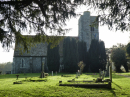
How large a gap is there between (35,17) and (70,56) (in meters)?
23.2

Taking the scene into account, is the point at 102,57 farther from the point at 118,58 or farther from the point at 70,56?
the point at 70,56

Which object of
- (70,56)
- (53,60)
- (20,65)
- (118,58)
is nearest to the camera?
(70,56)

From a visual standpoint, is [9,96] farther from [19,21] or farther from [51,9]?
[51,9]

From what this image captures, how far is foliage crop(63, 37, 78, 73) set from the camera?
2870 cm

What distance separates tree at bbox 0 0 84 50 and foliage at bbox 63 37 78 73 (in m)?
22.4

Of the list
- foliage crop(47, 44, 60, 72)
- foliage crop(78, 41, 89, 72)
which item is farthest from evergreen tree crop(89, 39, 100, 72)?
foliage crop(47, 44, 60, 72)

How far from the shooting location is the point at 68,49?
97.7 feet

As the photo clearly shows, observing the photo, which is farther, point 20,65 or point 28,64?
point 28,64

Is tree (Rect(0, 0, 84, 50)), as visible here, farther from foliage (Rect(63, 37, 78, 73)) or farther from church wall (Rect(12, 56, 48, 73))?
church wall (Rect(12, 56, 48, 73))

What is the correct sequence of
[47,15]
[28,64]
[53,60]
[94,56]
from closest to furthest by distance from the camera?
1. [47,15]
2. [53,60]
3. [94,56]
4. [28,64]

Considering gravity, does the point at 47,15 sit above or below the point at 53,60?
above

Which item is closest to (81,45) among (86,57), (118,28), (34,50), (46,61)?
(86,57)

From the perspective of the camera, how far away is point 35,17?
259 inches

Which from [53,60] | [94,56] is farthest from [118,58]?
[53,60]
